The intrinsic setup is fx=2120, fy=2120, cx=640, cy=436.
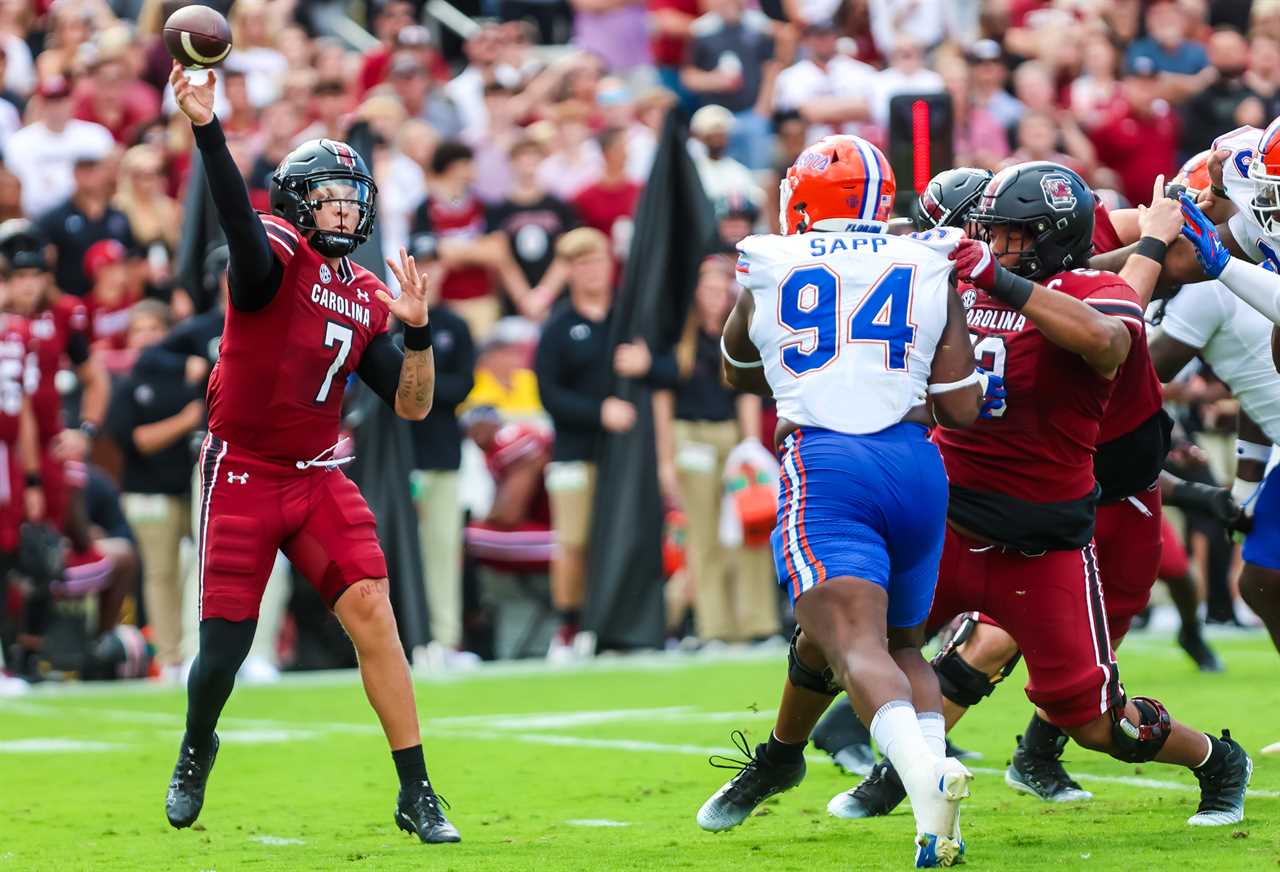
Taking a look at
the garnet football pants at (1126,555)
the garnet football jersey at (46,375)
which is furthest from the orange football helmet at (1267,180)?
the garnet football jersey at (46,375)

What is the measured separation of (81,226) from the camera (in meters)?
14.9

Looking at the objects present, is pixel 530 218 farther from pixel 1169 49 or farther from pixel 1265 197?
pixel 1265 197

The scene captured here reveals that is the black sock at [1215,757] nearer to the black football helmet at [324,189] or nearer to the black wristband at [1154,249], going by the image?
the black wristband at [1154,249]

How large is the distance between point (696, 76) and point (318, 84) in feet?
12.4

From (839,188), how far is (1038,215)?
725mm

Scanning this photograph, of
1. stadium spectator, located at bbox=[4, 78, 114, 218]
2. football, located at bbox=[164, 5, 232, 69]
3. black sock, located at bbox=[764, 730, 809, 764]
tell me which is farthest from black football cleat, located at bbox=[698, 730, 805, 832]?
stadium spectator, located at bbox=[4, 78, 114, 218]

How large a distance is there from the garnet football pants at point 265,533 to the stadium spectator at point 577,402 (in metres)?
6.62

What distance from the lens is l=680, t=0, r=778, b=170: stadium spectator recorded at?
57.4 ft

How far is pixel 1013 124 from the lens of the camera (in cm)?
1720

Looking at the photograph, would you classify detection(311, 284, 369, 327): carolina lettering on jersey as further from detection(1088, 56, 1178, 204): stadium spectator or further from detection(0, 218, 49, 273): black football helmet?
detection(1088, 56, 1178, 204): stadium spectator

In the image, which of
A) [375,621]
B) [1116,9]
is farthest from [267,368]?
[1116,9]

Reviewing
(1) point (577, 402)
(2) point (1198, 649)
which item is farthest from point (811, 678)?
(1) point (577, 402)

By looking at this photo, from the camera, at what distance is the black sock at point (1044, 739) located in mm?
7254

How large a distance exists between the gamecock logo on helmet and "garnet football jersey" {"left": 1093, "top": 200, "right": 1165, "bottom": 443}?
0.87 ft
